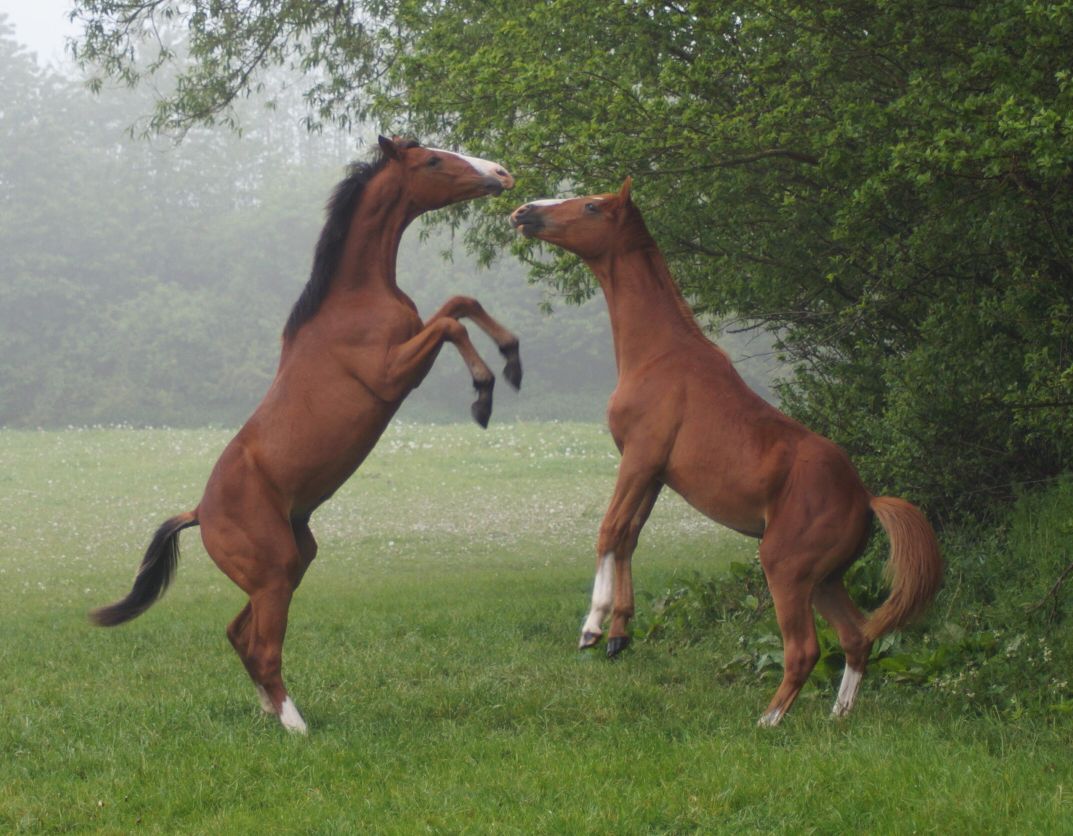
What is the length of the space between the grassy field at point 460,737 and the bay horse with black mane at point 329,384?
67cm

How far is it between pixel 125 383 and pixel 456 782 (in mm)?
43177

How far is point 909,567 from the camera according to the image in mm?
6090

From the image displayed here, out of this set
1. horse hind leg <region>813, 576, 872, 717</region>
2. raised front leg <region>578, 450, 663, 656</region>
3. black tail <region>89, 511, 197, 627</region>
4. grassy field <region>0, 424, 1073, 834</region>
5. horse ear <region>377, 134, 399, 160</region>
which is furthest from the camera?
black tail <region>89, 511, 197, 627</region>

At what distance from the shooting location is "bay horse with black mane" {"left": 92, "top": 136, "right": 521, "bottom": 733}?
6.37m

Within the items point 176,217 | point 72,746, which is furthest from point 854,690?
point 176,217

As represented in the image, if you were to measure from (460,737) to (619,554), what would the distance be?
3.80ft

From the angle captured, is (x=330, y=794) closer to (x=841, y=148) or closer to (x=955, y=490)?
(x=841, y=148)

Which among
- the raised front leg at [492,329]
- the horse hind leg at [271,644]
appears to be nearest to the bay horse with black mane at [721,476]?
the raised front leg at [492,329]

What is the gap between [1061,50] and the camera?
6574mm

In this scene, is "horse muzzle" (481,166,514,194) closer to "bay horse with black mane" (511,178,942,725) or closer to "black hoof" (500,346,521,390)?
"bay horse with black mane" (511,178,942,725)

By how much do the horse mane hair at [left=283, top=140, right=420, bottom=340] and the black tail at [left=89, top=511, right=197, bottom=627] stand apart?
3.81ft

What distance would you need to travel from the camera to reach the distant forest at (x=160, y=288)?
151 feet

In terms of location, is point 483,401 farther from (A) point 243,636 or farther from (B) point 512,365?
(A) point 243,636

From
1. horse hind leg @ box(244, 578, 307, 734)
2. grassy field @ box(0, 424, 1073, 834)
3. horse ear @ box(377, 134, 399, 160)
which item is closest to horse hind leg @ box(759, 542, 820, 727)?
grassy field @ box(0, 424, 1073, 834)
